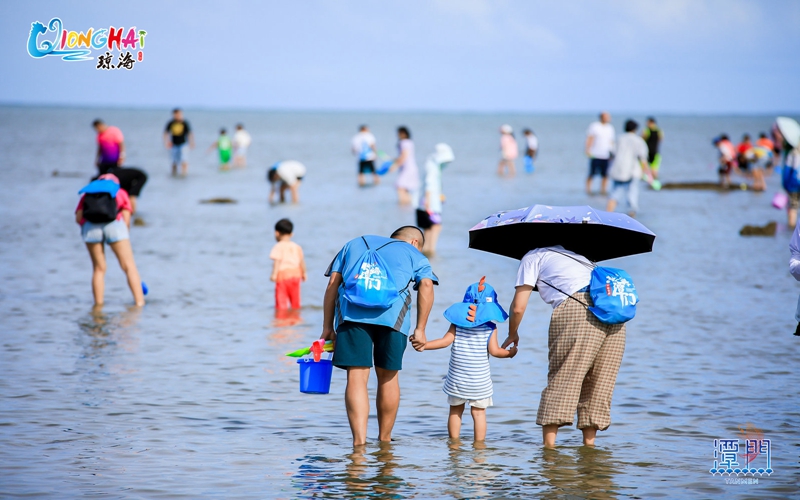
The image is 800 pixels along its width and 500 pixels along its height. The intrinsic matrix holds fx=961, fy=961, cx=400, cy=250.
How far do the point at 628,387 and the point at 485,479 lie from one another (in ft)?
8.98

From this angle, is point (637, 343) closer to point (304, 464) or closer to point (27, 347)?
point (304, 464)

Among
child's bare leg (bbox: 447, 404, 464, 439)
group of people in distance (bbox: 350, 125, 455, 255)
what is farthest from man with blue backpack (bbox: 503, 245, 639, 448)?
group of people in distance (bbox: 350, 125, 455, 255)

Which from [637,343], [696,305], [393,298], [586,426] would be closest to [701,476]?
[586,426]

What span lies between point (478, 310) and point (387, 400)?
86 centimetres

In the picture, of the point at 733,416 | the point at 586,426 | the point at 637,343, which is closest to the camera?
the point at 586,426

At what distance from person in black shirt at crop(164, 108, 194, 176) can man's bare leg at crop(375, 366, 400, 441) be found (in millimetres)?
23383

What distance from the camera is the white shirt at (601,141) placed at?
78.5 feet

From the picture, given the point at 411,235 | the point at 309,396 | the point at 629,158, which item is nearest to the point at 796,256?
the point at 411,235

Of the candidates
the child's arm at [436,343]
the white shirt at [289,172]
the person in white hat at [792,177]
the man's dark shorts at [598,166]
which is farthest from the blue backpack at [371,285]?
the man's dark shorts at [598,166]

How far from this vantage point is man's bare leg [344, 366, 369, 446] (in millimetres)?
6062

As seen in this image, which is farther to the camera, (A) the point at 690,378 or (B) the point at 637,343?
(B) the point at 637,343

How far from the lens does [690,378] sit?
8344 millimetres

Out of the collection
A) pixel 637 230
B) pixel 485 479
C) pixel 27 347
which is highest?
pixel 637 230

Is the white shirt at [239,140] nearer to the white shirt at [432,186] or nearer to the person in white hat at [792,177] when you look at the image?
the person in white hat at [792,177]
